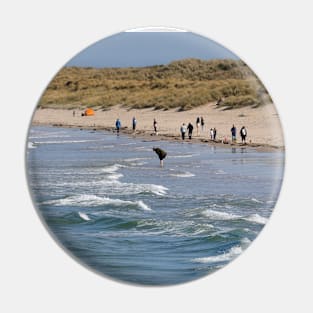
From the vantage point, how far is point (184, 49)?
11953 millimetres

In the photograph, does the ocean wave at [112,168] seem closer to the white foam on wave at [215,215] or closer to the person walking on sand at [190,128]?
the person walking on sand at [190,128]

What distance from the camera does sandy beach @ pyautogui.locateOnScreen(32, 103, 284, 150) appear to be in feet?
39.3

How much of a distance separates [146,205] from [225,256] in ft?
3.00

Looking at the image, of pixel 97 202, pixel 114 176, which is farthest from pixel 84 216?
pixel 114 176

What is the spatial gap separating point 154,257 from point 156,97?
1.58 m

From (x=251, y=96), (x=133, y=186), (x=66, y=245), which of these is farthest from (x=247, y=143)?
(x=66, y=245)

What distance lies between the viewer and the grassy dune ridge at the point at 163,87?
39.4 feet

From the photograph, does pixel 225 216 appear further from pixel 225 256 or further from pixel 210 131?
pixel 210 131

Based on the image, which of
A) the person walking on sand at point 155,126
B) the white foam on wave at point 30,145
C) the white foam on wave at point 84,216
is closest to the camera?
the white foam on wave at point 84,216

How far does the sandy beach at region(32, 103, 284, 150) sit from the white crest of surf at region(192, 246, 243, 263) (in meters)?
1.02

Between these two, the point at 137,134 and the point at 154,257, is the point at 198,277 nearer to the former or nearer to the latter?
the point at 154,257

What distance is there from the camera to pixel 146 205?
11758 millimetres

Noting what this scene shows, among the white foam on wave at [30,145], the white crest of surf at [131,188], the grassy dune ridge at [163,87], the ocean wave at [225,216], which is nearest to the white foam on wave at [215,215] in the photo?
the ocean wave at [225,216]

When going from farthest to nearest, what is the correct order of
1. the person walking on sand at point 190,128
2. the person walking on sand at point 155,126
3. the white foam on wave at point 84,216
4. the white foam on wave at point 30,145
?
1. the person walking on sand at point 190,128
2. the person walking on sand at point 155,126
3. the white foam on wave at point 30,145
4. the white foam on wave at point 84,216
